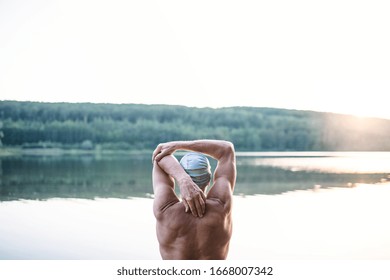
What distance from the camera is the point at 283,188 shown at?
9.50 meters

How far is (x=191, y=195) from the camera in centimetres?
101

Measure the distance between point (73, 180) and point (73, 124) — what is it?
6.35 m

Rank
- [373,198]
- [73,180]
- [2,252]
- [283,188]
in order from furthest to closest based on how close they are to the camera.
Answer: [73,180] < [283,188] < [373,198] < [2,252]

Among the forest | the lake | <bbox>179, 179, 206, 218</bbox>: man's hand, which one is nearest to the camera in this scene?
<bbox>179, 179, 206, 218</bbox>: man's hand

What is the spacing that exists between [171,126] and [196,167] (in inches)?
673

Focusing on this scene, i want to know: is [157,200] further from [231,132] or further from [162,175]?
[231,132]

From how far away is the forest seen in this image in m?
15.5

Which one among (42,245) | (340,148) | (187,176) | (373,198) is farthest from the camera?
(340,148)

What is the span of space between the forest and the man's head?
45.0 feet

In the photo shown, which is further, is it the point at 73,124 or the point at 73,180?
the point at 73,124

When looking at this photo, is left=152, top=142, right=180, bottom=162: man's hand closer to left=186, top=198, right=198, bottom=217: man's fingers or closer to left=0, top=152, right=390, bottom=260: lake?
left=186, top=198, right=198, bottom=217: man's fingers

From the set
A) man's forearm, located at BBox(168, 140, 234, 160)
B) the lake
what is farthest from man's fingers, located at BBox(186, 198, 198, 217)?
the lake

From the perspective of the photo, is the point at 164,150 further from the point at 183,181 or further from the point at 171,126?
the point at 171,126

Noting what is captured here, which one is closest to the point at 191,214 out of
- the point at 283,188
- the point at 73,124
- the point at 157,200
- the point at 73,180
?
the point at 157,200
